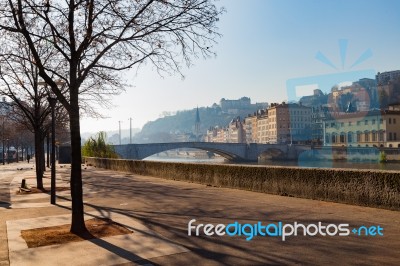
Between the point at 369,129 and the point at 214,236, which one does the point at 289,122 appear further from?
the point at 214,236

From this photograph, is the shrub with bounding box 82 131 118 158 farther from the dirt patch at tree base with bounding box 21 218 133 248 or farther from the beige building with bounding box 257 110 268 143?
the beige building with bounding box 257 110 268 143

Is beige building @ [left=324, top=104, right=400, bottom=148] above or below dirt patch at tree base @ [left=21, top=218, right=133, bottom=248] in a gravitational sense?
above

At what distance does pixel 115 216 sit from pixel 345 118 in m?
94.1

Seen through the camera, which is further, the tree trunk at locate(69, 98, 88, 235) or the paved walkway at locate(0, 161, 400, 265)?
the tree trunk at locate(69, 98, 88, 235)

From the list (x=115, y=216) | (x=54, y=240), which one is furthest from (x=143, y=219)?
(x=54, y=240)

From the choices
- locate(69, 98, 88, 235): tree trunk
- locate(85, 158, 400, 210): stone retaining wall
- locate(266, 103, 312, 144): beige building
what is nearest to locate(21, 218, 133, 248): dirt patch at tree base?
locate(69, 98, 88, 235): tree trunk

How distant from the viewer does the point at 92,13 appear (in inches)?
386

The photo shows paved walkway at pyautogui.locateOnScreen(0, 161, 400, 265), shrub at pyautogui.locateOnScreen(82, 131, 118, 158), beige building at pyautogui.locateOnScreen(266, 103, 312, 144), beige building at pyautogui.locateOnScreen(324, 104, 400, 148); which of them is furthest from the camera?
beige building at pyautogui.locateOnScreen(266, 103, 312, 144)

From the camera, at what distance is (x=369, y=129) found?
90875 millimetres

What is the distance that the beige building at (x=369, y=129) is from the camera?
88.1 m

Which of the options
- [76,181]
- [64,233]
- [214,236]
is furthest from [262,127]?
[214,236]

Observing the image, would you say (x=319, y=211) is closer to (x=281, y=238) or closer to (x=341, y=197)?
(x=341, y=197)

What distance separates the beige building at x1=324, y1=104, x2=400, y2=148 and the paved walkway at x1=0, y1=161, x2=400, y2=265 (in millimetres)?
81791

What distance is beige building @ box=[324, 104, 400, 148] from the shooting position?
88125mm
